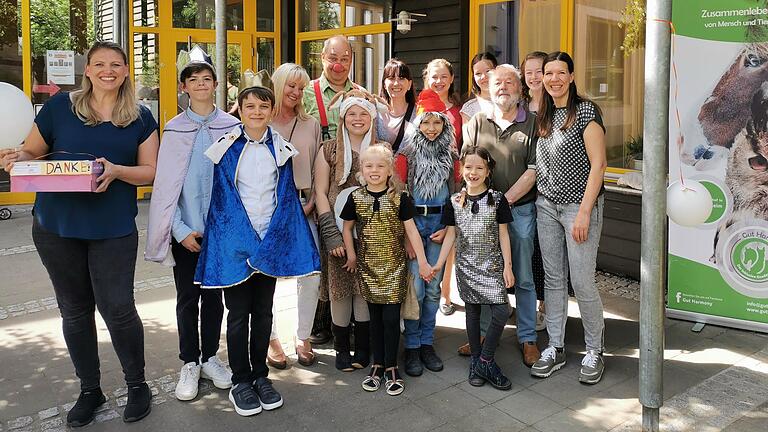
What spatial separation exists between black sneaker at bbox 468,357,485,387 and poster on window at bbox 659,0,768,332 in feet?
5.67

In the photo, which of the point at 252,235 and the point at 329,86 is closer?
the point at 252,235

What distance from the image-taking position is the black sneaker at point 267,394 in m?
3.49

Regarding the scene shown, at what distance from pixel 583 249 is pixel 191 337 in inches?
→ 83.9

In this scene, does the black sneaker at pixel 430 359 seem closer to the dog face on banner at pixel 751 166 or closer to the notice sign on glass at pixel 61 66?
the dog face on banner at pixel 751 166

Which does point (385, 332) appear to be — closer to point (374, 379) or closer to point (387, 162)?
point (374, 379)

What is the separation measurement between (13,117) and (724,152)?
3957mm

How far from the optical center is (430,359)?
3.97 meters

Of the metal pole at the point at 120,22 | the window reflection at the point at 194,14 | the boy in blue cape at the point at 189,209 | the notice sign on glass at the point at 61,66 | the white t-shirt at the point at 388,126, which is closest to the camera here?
the boy in blue cape at the point at 189,209

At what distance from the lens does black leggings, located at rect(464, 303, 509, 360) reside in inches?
147

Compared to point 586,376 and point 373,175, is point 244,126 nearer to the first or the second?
point 373,175

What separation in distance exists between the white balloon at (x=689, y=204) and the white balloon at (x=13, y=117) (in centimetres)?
286

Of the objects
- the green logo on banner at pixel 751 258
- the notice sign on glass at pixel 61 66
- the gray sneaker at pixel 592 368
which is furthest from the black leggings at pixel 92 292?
the notice sign on glass at pixel 61 66

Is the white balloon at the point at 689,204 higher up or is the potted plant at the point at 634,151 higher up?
the potted plant at the point at 634,151

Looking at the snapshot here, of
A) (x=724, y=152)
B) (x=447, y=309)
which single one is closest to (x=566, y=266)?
(x=447, y=309)
